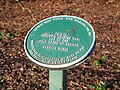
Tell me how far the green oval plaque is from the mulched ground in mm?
1421

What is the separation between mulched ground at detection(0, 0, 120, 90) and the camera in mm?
4509

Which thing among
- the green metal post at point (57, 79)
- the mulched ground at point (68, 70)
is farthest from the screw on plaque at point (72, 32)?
the mulched ground at point (68, 70)

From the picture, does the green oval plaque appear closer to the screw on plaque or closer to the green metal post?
the screw on plaque

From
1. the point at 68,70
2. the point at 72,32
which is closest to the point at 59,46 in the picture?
the point at 72,32

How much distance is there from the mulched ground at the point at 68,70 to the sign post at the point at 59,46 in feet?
4.67

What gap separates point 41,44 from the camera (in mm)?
3004

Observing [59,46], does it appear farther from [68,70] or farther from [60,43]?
[68,70]

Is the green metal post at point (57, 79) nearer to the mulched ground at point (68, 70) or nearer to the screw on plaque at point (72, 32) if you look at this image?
the screw on plaque at point (72, 32)

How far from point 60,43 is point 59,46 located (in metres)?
0.03

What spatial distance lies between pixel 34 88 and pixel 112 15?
9.04ft

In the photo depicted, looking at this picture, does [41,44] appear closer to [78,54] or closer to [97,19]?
[78,54]

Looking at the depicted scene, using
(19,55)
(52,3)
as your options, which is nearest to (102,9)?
(52,3)

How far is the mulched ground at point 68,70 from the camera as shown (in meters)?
4.51

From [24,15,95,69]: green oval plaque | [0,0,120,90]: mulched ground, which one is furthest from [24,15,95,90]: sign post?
[0,0,120,90]: mulched ground
